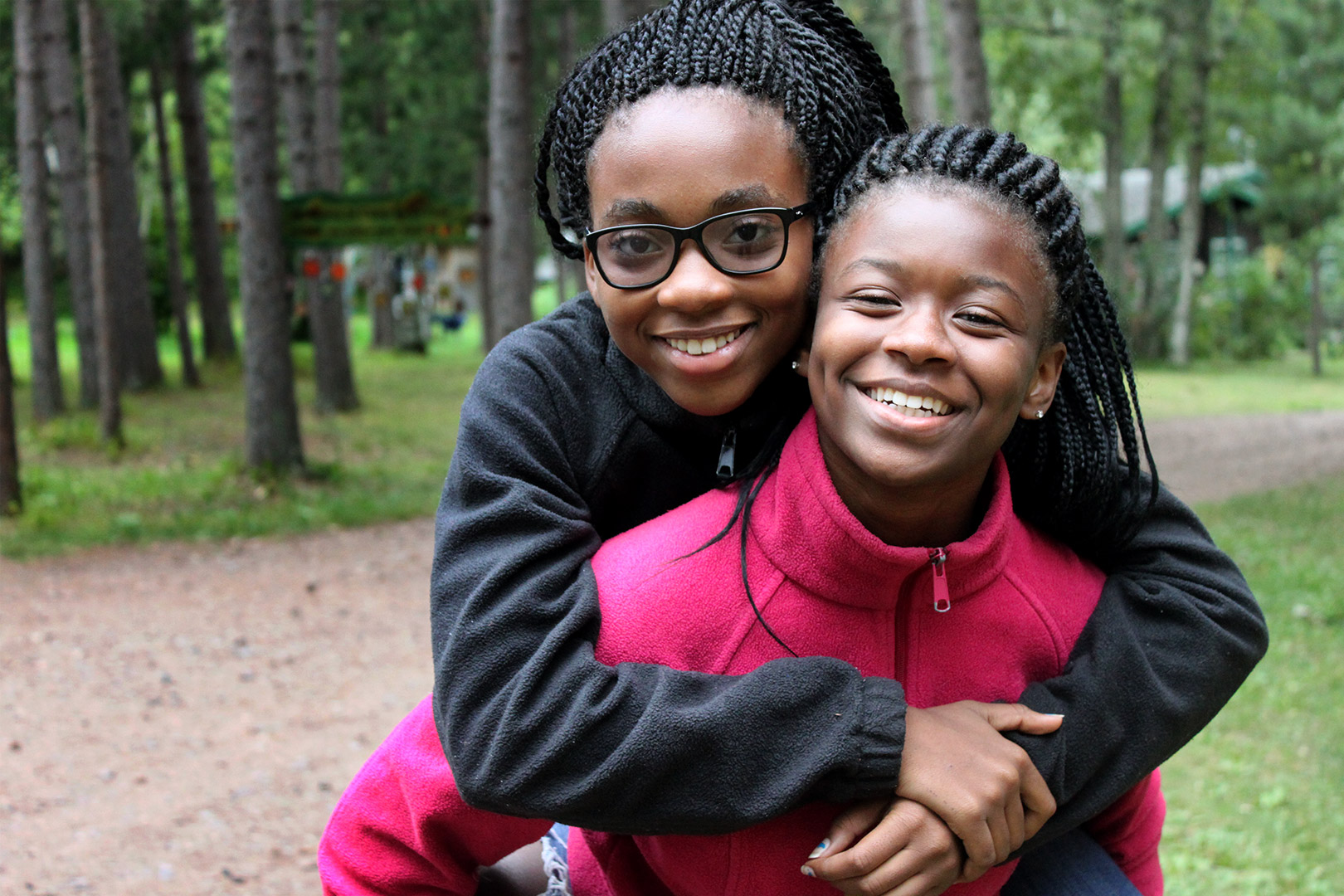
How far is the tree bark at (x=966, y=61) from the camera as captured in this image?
7.52 m

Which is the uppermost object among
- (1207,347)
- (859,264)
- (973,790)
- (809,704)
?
(859,264)

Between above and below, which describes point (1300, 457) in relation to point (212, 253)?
below

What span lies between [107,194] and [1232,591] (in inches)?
448

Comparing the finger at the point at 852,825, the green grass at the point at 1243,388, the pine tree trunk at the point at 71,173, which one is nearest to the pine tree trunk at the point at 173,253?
the pine tree trunk at the point at 71,173

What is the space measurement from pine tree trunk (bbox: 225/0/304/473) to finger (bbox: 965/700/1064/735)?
896cm

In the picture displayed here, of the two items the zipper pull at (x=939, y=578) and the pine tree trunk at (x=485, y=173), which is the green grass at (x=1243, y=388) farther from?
the zipper pull at (x=939, y=578)

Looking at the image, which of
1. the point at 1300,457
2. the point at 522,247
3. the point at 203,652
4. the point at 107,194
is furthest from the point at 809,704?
the point at 1300,457

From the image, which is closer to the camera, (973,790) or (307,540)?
(973,790)

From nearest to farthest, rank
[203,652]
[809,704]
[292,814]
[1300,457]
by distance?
[809,704] → [292,814] → [203,652] → [1300,457]

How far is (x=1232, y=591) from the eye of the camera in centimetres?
192

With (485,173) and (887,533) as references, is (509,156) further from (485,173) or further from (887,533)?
(485,173)

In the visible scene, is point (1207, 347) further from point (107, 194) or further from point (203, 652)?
point (203, 652)

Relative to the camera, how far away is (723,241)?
1.81 m

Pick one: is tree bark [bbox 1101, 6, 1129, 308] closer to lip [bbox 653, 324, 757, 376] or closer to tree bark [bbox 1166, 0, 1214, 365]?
tree bark [bbox 1166, 0, 1214, 365]
